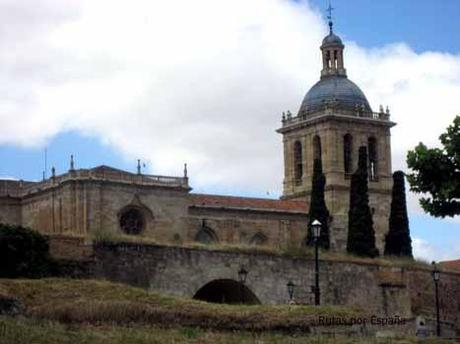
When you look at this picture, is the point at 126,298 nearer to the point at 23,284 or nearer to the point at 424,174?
the point at 23,284

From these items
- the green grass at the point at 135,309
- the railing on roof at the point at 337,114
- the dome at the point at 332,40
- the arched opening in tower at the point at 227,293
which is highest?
the dome at the point at 332,40

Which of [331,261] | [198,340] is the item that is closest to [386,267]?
[331,261]

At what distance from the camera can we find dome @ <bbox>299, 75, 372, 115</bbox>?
3696 inches

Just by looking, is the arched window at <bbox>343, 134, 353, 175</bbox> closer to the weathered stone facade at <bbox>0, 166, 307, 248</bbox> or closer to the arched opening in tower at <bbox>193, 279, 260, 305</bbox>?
the weathered stone facade at <bbox>0, 166, 307, 248</bbox>

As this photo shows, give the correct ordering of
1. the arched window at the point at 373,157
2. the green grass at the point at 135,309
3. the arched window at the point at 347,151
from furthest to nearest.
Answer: the arched window at the point at 373,157 → the arched window at the point at 347,151 → the green grass at the point at 135,309

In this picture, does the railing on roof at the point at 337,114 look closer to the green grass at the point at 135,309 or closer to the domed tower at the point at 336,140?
the domed tower at the point at 336,140

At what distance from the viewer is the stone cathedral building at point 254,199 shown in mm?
73250

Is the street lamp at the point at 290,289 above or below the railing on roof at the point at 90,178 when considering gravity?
below

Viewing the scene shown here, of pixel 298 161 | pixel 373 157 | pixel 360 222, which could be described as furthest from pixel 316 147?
pixel 360 222

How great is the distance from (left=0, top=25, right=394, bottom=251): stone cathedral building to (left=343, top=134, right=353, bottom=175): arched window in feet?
0.24

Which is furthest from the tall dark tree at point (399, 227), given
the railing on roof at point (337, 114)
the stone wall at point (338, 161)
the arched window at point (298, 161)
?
the arched window at point (298, 161)

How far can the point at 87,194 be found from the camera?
238ft

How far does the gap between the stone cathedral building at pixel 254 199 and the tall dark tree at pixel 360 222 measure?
3295 mm

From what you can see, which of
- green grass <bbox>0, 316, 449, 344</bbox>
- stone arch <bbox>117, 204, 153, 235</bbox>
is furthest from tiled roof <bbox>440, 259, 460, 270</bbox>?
green grass <bbox>0, 316, 449, 344</bbox>
